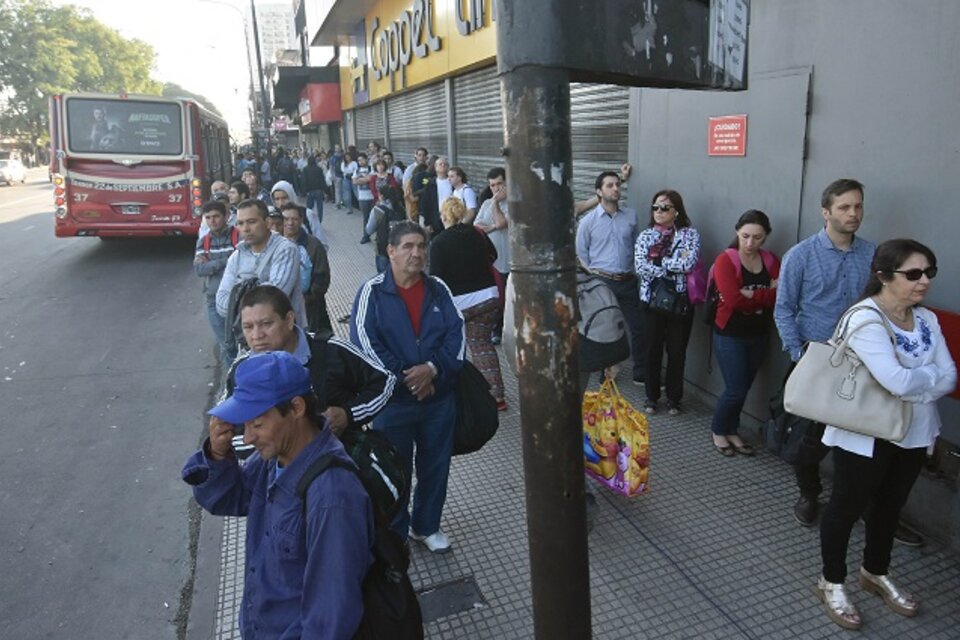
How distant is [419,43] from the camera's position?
14.4 metres

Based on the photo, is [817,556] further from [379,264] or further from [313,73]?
[313,73]

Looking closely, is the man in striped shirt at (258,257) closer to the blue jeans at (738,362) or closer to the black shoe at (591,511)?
the black shoe at (591,511)

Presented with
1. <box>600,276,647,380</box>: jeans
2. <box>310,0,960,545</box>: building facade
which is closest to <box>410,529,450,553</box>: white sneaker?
<box>310,0,960,545</box>: building facade

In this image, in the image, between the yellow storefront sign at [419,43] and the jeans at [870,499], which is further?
the yellow storefront sign at [419,43]

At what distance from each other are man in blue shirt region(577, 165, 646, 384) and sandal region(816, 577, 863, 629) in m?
2.89

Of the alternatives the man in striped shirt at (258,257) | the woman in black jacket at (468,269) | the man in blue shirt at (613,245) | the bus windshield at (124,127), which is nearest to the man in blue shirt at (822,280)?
the man in blue shirt at (613,245)

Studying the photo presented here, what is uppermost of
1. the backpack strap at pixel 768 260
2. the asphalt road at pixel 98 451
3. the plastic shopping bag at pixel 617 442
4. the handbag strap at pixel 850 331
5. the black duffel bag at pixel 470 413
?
the backpack strap at pixel 768 260

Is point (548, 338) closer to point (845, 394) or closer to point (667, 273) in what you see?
point (845, 394)

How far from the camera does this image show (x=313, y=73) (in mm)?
29078

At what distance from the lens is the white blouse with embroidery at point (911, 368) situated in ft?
9.14

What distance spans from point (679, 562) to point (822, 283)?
1.74 metres

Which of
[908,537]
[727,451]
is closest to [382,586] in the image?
[908,537]

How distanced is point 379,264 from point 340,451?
7.09 metres

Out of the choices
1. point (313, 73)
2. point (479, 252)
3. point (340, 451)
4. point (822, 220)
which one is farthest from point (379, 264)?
point (313, 73)
